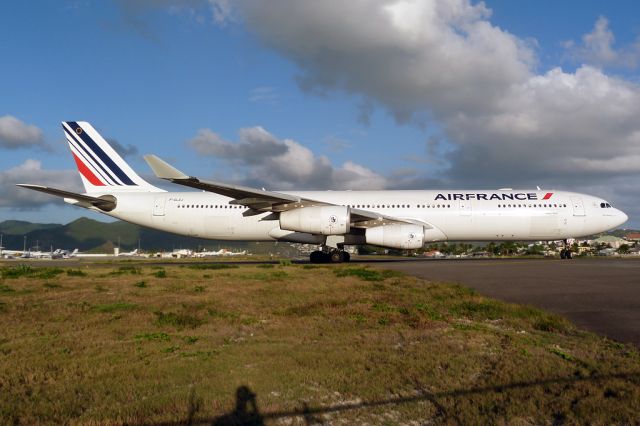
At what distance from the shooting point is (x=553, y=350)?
5547mm

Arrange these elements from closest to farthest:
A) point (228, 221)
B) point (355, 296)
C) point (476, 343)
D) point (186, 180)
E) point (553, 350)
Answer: point (553, 350) → point (476, 343) → point (355, 296) → point (186, 180) → point (228, 221)

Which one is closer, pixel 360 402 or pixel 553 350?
pixel 360 402

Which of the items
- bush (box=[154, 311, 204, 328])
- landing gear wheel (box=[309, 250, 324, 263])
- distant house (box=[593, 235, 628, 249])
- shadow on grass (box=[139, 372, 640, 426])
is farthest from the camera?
distant house (box=[593, 235, 628, 249])

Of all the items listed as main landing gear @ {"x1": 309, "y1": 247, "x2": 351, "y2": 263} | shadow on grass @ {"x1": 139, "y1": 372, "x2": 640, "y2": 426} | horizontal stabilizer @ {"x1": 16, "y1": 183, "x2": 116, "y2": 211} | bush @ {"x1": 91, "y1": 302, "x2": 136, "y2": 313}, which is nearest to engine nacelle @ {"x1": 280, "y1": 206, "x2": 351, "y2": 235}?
main landing gear @ {"x1": 309, "y1": 247, "x2": 351, "y2": 263}

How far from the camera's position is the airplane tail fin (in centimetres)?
2650

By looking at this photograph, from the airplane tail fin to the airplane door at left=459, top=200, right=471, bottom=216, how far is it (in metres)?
17.8

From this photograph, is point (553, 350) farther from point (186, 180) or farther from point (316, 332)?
point (186, 180)

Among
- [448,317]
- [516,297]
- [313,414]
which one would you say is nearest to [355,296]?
[448,317]

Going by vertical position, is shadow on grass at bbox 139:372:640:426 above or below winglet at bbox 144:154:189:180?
below

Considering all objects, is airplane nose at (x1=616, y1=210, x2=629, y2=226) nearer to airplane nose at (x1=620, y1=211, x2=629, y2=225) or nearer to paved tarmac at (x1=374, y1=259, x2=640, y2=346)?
airplane nose at (x1=620, y1=211, x2=629, y2=225)

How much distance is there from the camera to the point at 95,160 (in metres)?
26.5

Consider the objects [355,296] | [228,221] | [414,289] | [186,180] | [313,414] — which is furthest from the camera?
[228,221]

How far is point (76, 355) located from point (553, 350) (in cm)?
563

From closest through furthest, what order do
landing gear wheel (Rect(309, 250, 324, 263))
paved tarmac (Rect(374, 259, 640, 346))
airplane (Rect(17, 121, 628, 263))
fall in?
1. paved tarmac (Rect(374, 259, 640, 346))
2. airplane (Rect(17, 121, 628, 263))
3. landing gear wheel (Rect(309, 250, 324, 263))
